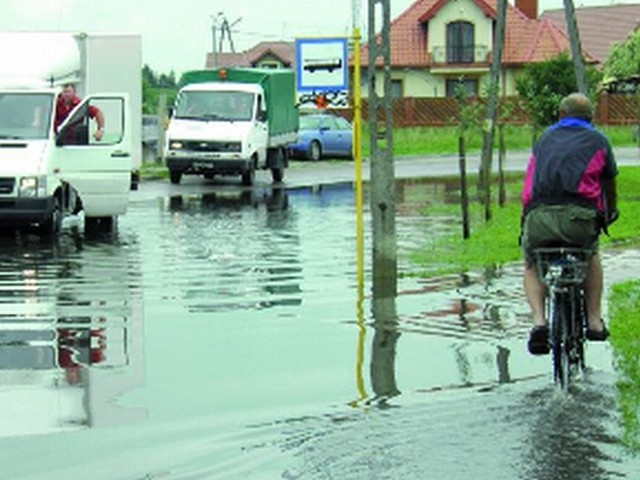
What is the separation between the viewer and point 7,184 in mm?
23484

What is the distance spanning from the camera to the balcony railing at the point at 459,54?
94.4 meters

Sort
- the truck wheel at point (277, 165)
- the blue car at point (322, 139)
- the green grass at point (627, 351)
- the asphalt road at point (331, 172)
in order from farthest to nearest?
the blue car at point (322, 139) → the truck wheel at point (277, 165) → the asphalt road at point (331, 172) → the green grass at point (627, 351)

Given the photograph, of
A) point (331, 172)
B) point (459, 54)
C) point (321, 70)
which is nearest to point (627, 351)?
point (321, 70)

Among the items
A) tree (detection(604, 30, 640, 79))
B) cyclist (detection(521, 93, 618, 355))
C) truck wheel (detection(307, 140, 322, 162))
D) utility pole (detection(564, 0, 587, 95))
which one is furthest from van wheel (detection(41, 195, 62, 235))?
tree (detection(604, 30, 640, 79))

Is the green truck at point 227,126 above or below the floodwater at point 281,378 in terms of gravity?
above

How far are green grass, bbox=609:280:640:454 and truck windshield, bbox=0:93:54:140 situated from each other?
34.5 ft

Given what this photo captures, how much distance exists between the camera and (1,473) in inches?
349

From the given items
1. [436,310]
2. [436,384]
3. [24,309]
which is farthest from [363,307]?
[436,384]

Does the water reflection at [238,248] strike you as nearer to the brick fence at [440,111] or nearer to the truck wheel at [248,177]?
the truck wheel at [248,177]

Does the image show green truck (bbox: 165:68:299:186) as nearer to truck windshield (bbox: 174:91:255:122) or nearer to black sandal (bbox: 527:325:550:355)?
truck windshield (bbox: 174:91:255:122)

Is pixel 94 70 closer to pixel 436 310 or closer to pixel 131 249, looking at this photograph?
pixel 131 249

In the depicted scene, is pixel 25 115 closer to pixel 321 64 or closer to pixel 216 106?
pixel 321 64

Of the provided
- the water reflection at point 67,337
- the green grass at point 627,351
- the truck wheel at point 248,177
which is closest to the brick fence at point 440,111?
the truck wheel at point 248,177

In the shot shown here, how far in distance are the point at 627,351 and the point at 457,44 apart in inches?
3279
